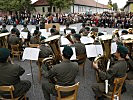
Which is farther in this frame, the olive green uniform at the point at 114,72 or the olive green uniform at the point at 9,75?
the olive green uniform at the point at 114,72

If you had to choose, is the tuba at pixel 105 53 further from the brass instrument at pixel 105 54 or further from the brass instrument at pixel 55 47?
the brass instrument at pixel 55 47

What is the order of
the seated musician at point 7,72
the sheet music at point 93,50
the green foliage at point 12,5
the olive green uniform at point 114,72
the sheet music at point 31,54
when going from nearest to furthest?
1. the seated musician at point 7,72
2. the olive green uniform at point 114,72
3. the sheet music at point 31,54
4. the sheet music at point 93,50
5. the green foliage at point 12,5

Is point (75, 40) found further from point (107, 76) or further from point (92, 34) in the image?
point (107, 76)

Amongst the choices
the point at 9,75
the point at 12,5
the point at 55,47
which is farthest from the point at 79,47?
the point at 12,5

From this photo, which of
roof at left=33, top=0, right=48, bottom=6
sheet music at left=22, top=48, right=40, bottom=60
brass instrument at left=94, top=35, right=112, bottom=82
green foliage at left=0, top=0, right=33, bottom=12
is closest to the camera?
brass instrument at left=94, top=35, right=112, bottom=82

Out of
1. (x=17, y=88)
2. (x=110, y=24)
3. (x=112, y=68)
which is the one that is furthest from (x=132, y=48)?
(x=110, y=24)

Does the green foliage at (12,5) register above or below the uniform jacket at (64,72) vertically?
above

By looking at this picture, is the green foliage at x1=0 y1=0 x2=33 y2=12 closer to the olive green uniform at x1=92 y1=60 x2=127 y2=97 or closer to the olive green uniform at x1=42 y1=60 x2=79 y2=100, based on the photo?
the olive green uniform at x1=42 y1=60 x2=79 y2=100

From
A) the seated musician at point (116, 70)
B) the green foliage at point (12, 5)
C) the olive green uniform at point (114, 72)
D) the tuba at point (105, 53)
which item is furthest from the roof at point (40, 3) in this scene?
the olive green uniform at point (114, 72)

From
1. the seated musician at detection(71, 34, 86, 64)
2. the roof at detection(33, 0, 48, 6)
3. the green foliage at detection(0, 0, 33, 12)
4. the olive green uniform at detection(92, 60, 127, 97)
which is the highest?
the roof at detection(33, 0, 48, 6)

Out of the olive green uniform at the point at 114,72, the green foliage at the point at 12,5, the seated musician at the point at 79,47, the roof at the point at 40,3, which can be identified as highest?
the roof at the point at 40,3

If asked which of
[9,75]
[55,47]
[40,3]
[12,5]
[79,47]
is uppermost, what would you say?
[40,3]

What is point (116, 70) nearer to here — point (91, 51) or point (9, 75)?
point (91, 51)

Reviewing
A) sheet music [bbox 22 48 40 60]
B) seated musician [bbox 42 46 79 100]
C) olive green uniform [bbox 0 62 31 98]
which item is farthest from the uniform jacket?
sheet music [bbox 22 48 40 60]
